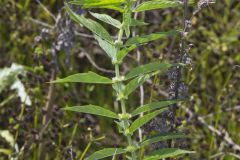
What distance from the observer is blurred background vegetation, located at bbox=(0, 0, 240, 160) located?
3.08 metres

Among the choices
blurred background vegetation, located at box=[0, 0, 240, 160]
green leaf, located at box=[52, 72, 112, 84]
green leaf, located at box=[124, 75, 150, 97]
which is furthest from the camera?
blurred background vegetation, located at box=[0, 0, 240, 160]

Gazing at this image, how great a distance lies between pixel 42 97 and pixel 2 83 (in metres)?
0.26

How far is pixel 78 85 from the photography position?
4297mm

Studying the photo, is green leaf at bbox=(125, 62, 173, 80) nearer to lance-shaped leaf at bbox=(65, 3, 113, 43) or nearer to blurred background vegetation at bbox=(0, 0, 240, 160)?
lance-shaped leaf at bbox=(65, 3, 113, 43)

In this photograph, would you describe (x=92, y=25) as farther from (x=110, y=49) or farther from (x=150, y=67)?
(x=150, y=67)

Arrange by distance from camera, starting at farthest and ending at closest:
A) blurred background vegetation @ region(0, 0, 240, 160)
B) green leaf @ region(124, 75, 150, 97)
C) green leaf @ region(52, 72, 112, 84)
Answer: blurred background vegetation @ region(0, 0, 240, 160)
green leaf @ region(124, 75, 150, 97)
green leaf @ region(52, 72, 112, 84)

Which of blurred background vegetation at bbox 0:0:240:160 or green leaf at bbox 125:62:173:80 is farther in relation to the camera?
blurred background vegetation at bbox 0:0:240:160

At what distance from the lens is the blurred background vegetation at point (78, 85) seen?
308cm

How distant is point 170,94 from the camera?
217 centimetres

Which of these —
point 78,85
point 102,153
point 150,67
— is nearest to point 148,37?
point 150,67

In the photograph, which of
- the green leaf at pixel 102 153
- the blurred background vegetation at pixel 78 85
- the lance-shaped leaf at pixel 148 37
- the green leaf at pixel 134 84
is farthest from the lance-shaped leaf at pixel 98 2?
the blurred background vegetation at pixel 78 85

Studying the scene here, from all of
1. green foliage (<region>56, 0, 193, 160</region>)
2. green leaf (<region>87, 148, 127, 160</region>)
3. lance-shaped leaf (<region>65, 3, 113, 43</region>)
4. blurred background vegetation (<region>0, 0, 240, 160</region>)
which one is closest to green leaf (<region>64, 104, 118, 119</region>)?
green foliage (<region>56, 0, 193, 160</region>)

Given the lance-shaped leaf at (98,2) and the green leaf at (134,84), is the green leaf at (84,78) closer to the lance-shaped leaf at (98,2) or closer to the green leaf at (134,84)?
the green leaf at (134,84)

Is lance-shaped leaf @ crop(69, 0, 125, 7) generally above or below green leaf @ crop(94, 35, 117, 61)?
above
